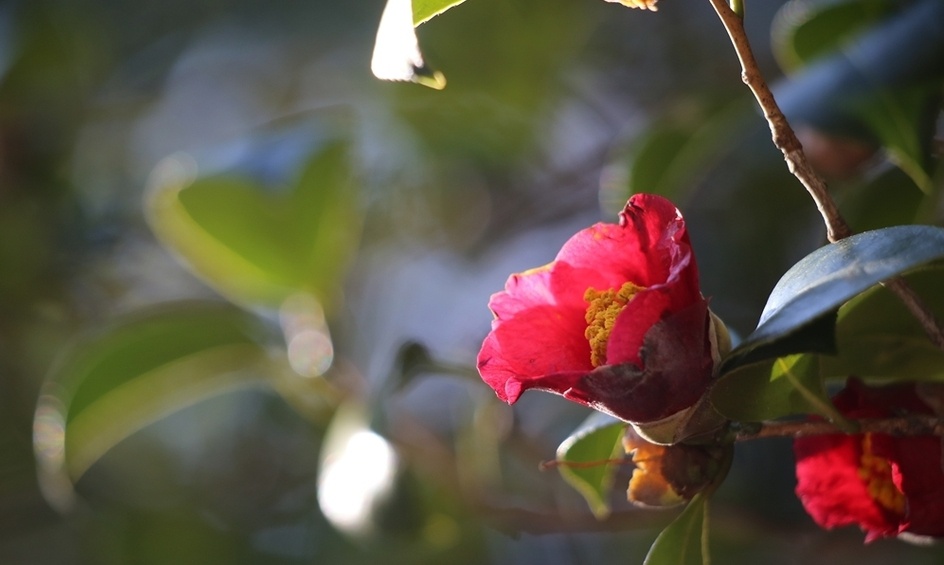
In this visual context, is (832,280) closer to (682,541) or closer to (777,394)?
(777,394)

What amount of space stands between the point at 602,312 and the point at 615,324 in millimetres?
63

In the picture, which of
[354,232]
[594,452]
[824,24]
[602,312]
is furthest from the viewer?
[354,232]

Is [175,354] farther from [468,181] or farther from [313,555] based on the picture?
[468,181]

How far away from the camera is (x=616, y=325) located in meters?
0.48

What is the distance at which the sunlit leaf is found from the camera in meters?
0.51

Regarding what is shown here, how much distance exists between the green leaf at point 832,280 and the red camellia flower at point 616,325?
3 centimetres

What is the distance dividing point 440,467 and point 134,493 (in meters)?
0.84

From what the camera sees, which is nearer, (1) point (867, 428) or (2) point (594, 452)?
(1) point (867, 428)

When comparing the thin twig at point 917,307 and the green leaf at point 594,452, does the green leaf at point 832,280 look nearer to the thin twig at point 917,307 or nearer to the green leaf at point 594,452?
the thin twig at point 917,307

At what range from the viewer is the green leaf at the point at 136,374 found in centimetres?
116

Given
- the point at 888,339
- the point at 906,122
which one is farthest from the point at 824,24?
the point at 888,339

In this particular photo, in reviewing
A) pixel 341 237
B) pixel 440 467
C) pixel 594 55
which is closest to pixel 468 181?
pixel 594 55

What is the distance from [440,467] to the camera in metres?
1.28

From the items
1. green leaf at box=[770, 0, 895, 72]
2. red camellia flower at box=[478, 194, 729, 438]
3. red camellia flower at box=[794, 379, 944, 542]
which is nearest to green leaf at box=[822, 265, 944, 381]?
red camellia flower at box=[794, 379, 944, 542]
